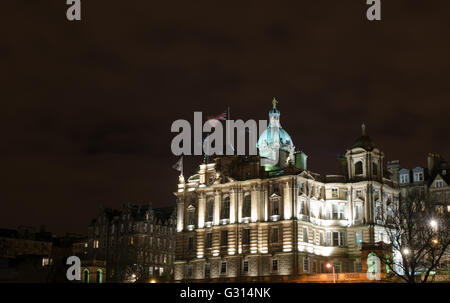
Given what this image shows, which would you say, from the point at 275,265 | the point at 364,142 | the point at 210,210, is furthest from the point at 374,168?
the point at 210,210

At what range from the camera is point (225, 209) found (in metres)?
95.4

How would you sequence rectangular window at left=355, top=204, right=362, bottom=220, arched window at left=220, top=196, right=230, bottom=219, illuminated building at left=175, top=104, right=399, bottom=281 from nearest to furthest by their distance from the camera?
illuminated building at left=175, top=104, right=399, bottom=281, rectangular window at left=355, top=204, right=362, bottom=220, arched window at left=220, top=196, right=230, bottom=219

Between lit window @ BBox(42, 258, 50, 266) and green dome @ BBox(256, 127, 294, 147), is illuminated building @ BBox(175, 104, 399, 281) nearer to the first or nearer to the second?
green dome @ BBox(256, 127, 294, 147)

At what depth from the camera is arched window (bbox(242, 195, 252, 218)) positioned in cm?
9281

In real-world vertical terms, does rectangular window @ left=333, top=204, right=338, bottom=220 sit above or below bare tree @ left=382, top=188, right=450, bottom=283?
Result: above

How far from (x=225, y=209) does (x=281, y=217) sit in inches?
399

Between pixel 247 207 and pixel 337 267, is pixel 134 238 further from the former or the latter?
pixel 337 267

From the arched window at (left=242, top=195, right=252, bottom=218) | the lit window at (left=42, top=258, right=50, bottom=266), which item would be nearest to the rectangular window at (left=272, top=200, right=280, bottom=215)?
the arched window at (left=242, top=195, right=252, bottom=218)

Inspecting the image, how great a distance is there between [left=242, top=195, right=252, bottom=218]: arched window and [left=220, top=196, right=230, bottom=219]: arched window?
284 centimetres

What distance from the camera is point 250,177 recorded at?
93.2m

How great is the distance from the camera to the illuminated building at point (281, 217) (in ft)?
289

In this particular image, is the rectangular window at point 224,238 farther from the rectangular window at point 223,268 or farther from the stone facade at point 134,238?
the stone facade at point 134,238

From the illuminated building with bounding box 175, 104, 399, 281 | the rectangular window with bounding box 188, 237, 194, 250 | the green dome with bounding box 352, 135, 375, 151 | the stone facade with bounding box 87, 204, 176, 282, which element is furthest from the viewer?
the stone facade with bounding box 87, 204, 176, 282
